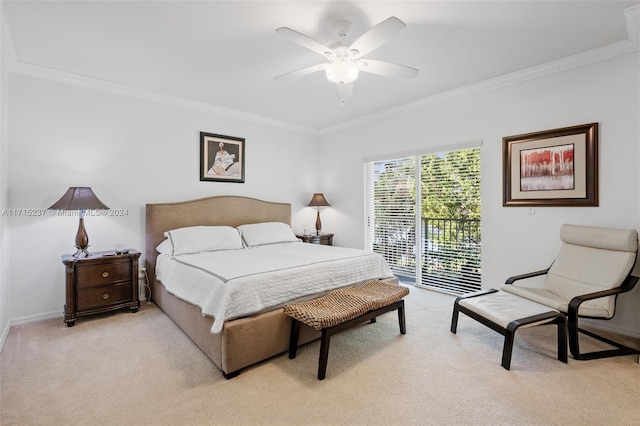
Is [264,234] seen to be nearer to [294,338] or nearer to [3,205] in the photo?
[294,338]

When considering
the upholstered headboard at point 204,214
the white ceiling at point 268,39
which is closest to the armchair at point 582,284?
the white ceiling at point 268,39

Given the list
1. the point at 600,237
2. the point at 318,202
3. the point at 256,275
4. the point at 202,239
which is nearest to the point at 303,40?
the point at 256,275

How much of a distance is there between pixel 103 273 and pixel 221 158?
2.06m

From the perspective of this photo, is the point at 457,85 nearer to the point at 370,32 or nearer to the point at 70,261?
the point at 370,32

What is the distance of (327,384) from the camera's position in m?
2.01

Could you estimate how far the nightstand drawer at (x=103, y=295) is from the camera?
304 centimetres

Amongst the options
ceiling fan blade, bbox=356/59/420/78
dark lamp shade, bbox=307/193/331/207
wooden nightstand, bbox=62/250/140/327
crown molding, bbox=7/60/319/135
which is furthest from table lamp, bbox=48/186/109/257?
dark lamp shade, bbox=307/193/331/207

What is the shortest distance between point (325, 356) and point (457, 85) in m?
3.32

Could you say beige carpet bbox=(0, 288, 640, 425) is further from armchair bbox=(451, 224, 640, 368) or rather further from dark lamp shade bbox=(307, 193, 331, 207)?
dark lamp shade bbox=(307, 193, 331, 207)

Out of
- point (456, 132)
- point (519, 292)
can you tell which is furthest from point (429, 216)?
point (519, 292)

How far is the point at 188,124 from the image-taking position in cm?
411

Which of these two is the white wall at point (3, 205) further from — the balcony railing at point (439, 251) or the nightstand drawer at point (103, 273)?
the balcony railing at point (439, 251)

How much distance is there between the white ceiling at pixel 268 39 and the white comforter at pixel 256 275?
76.1 inches

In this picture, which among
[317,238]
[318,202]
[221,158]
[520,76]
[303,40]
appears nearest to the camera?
[303,40]
